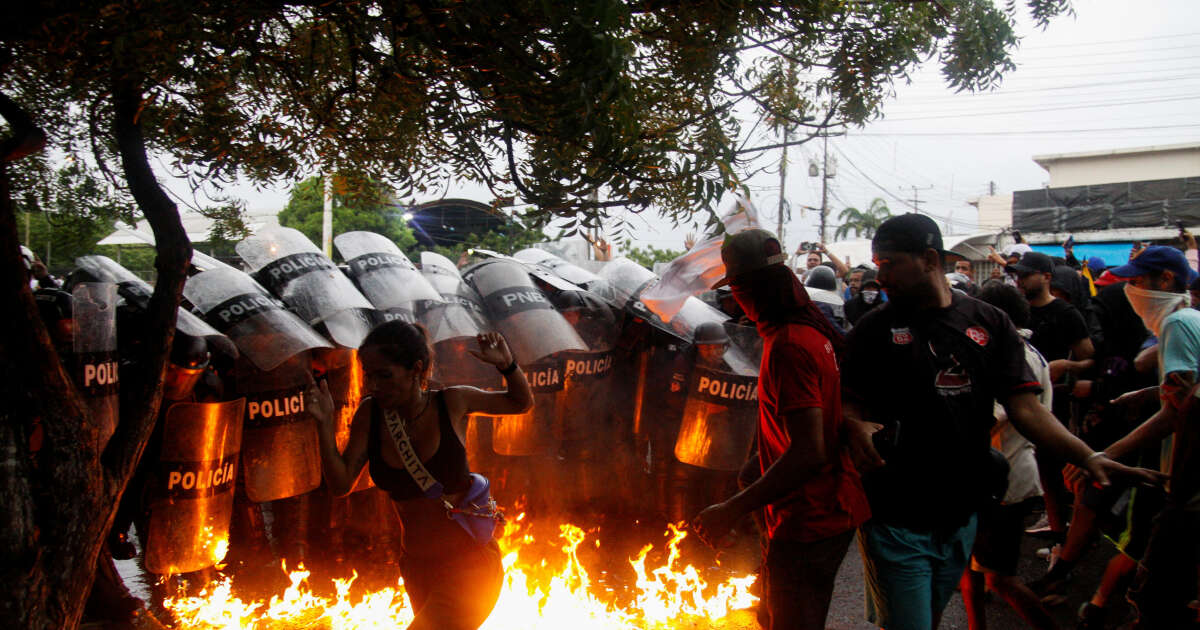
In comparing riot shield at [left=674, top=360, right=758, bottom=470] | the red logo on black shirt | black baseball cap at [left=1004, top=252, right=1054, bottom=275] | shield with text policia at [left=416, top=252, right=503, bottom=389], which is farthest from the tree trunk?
black baseball cap at [left=1004, top=252, right=1054, bottom=275]

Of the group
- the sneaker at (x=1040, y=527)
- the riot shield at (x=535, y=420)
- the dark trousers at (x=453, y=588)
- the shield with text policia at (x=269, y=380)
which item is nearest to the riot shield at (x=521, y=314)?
the riot shield at (x=535, y=420)

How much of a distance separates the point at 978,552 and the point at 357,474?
9.34 feet

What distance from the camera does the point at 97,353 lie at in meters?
3.65

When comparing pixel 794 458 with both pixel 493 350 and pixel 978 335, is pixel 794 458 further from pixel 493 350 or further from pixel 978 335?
pixel 493 350

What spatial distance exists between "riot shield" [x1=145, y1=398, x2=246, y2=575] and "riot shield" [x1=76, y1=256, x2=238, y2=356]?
33 centimetres

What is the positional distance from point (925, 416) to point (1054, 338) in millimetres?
3522

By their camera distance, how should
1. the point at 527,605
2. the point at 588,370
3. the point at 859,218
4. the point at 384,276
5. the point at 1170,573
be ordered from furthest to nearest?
the point at 859,218 → the point at 588,370 → the point at 384,276 → the point at 527,605 → the point at 1170,573

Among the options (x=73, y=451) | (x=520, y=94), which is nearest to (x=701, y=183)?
(x=520, y=94)

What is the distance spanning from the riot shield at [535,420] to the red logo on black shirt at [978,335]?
2.66m

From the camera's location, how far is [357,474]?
3.08 metres

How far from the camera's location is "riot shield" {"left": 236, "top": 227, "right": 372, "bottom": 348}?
14.4 ft

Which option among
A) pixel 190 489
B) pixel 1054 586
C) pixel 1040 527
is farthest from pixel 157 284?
pixel 1040 527

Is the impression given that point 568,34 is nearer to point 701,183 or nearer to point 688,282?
point 701,183

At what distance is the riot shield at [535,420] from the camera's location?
4781 mm
